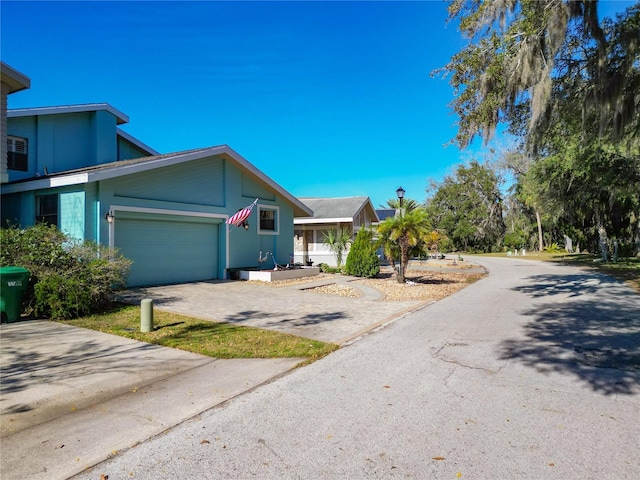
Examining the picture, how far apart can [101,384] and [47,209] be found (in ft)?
32.7

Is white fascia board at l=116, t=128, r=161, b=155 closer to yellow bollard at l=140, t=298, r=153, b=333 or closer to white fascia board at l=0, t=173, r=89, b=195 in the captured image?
white fascia board at l=0, t=173, r=89, b=195


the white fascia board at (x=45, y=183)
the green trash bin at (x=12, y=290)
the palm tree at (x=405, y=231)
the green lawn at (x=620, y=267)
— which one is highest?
the white fascia board at (x=45, y=183)

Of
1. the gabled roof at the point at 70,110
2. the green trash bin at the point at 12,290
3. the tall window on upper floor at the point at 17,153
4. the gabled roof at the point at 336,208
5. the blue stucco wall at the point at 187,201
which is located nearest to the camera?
the green trash bin at the point at 12,290

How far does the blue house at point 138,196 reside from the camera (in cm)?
1184

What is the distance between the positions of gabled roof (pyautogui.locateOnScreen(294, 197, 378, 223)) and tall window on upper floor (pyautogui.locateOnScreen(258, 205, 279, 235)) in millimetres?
4916

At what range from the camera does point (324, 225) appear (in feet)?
83.6

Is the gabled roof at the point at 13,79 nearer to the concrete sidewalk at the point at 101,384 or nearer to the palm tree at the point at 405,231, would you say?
the concrete sidewalk at the point at 101,384

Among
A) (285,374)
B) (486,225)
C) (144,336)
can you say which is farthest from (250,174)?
(486,225)

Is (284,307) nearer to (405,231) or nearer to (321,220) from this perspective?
(405,231)

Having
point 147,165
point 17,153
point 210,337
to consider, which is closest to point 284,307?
point 210,337

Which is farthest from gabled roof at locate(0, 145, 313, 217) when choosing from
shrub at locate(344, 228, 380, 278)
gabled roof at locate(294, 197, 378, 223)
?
gabled roof at locate(294, 197, 378, 223)

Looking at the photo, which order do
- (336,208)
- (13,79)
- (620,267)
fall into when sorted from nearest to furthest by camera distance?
(13,79), (620,267), (336,208)

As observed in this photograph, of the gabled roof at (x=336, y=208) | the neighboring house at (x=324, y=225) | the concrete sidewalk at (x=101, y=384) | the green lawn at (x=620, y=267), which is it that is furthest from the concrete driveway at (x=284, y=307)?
the neighboring house at (x=324, y=225)

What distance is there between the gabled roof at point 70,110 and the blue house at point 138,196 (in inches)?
1.5
